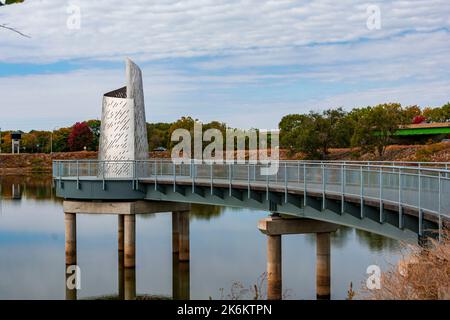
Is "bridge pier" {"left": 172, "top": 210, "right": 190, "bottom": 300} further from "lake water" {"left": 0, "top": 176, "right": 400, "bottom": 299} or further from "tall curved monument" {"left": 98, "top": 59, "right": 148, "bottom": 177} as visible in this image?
"tall curved monument" {"left": 98, "top": 59, "right": 148, "bottom": 177}

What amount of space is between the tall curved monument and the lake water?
6.20m

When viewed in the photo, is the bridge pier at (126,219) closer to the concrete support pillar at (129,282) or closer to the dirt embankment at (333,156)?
the concrete support pillar at (129,282)

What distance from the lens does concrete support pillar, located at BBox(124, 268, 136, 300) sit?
30234mm

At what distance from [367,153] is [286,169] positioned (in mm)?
53694

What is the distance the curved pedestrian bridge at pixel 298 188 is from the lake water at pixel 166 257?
2799mm

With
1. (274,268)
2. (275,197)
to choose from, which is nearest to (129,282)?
(274,268)

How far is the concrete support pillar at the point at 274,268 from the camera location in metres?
25.8

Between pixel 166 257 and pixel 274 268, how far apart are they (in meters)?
13.0

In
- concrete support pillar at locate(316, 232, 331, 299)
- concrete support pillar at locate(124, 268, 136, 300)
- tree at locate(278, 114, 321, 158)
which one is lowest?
concrete support pillar at locate(124, 268, 136, 300)

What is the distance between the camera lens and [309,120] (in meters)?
72.9

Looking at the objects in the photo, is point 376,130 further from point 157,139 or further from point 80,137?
point 80,137

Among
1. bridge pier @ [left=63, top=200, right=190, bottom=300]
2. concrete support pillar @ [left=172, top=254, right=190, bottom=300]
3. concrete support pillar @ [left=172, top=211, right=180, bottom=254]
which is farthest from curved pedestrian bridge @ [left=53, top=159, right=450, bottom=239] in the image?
concrete support pillar @ [left=172, top=254, right=190, bottom=300]

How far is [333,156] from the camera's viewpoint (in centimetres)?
7862

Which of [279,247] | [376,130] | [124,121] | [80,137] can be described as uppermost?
[80,137]
